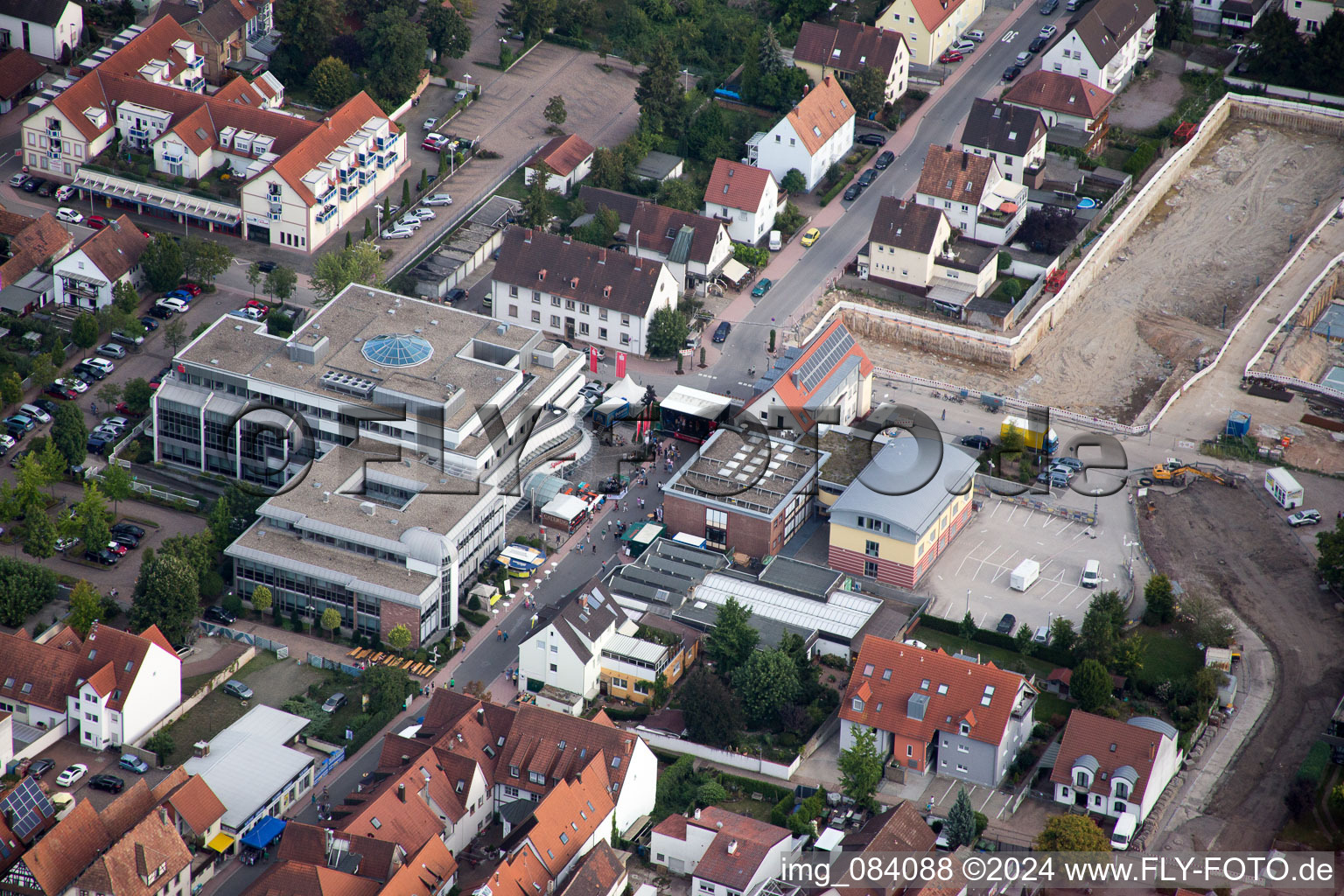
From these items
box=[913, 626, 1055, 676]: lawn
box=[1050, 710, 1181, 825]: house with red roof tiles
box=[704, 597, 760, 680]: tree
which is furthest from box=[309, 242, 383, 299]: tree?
box=[1050, 710, 1181, 825]: house with red roof tiles

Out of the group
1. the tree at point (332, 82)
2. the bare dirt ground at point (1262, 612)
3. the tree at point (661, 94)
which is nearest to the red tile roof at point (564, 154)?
the tree at point (661, 94)

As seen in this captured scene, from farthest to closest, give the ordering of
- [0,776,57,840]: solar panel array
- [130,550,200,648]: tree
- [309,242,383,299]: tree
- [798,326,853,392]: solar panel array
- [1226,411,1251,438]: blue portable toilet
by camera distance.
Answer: [309,242,383,299]: tree < [1226,411,1251,438]: blue portable toilet < [798,326,853,392]: solar panel array < [130,550,200,648]: tree < [0,776,57,840]: solar panel array

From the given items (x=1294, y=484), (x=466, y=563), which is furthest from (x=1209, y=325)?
(x=466, y=563)

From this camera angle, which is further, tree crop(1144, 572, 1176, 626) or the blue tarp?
tree crop(1144, 572, 1176, 626)

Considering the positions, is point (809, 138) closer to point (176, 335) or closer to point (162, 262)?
point (162, 262)

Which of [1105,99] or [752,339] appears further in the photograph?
[1105,99]

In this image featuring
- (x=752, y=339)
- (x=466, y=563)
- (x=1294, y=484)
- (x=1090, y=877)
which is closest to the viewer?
(x=1090, y=877)

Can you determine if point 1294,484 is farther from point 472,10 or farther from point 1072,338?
point 472,10

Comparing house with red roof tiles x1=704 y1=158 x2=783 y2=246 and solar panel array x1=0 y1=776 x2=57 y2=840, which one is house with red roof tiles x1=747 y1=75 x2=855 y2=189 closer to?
house with red roof tiles x1=704 y1=158 x2=783 y2=246
